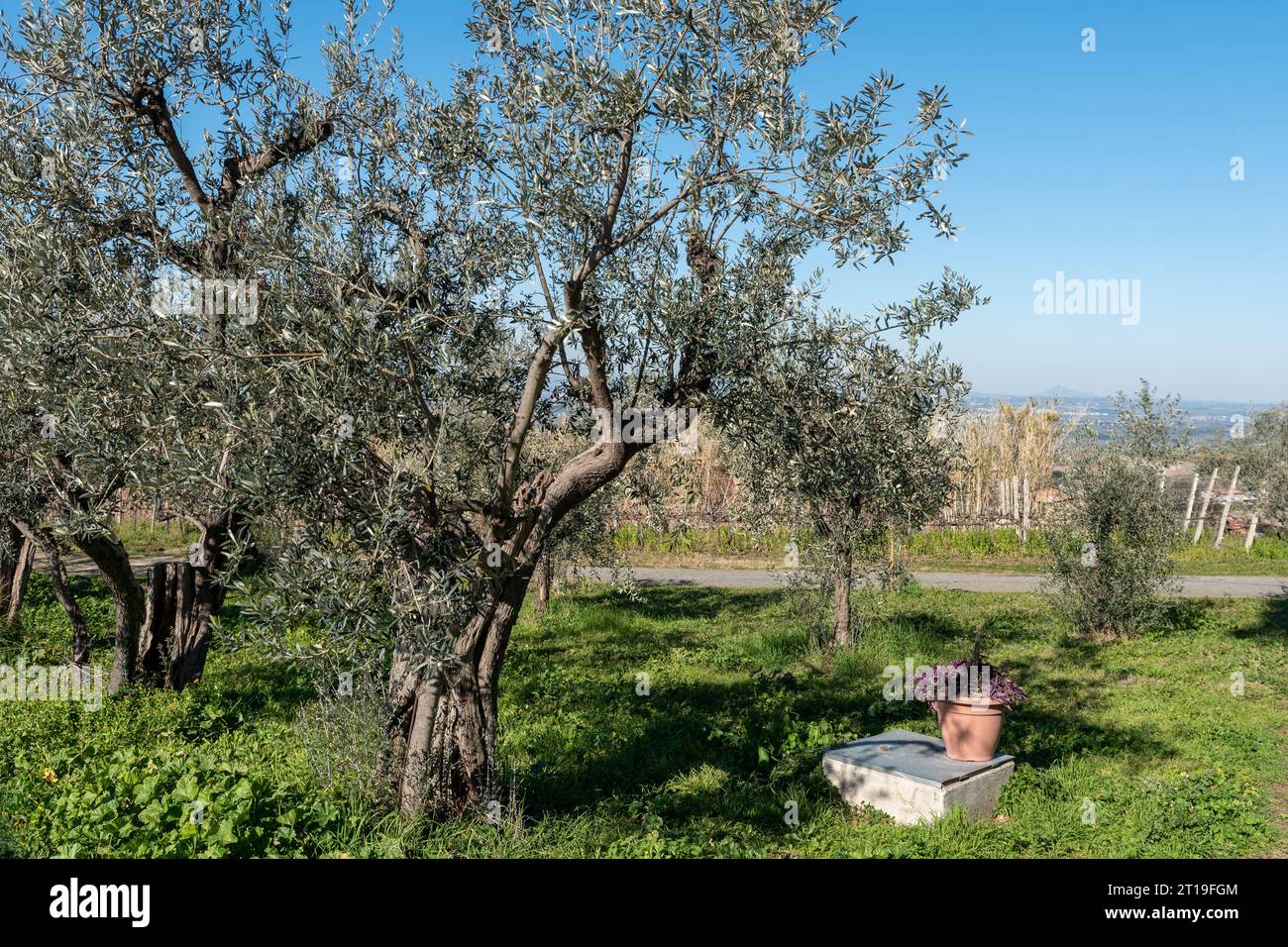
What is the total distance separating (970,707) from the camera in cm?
822

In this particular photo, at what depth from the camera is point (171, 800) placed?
19.4 ft

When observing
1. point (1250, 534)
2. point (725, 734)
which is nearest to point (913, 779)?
point (725, 734)

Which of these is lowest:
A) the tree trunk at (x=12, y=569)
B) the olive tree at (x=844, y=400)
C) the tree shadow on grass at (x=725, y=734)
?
the tree shadow on grass at (x=725, y=734)

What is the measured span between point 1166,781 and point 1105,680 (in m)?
4.64

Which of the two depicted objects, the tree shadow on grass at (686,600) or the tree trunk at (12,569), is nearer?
the tree trunk at (12,569)

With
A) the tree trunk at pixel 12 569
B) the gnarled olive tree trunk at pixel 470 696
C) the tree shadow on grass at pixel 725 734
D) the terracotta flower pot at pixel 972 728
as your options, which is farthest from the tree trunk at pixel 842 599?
the tree trunk at pixel 12 569

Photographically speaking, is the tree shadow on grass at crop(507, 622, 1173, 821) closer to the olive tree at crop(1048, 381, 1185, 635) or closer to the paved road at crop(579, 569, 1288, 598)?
the olive tree at crop(1048, 381, 1185, 635)

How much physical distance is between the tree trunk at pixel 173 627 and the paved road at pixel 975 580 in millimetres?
9588

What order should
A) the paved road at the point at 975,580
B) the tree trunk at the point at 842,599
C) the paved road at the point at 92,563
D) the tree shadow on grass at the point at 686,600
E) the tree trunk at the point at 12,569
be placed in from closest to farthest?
1. the tree trunk at the point at 12,569
2. the tree trunk at the point at 842,599
3. the tree shadow on grass at the point at 686,600
4. the paved road at the point at 975,580
5. the paved road at the point at 92,563

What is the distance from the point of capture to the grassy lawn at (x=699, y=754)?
6.18m

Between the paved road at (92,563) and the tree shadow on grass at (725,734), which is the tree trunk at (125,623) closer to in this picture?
the tree shadow on grass at (725,734)

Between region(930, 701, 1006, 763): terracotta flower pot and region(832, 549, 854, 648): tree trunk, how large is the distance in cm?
532

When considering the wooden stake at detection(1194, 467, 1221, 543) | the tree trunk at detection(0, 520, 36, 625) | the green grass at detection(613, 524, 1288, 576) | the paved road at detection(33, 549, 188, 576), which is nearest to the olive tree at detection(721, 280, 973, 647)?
the tree trunk at detection(0, 520, 36, 625)

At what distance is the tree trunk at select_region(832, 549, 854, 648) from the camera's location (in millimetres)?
13625
